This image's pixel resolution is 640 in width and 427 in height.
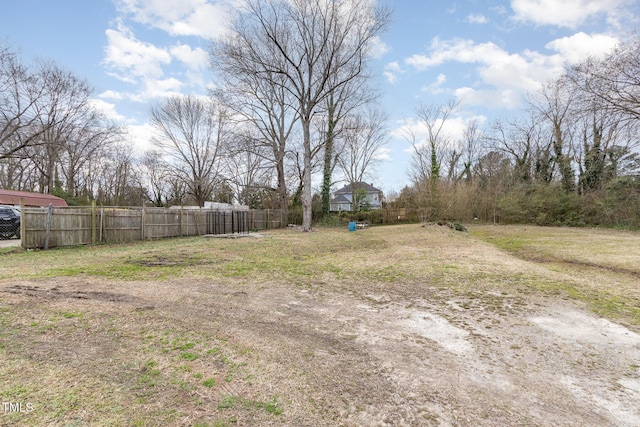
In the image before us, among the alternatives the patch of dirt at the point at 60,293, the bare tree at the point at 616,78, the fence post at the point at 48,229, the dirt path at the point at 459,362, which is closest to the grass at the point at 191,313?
the patch of dirt at the point at 60,293

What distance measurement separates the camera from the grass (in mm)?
1826

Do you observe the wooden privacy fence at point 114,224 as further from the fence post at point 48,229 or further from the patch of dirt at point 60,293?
the patch of dirt at point 60,293

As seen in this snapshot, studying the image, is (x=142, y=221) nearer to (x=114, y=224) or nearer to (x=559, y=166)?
(x=114, y=224)

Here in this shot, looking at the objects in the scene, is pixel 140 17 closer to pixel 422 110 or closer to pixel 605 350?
pixel 605 350

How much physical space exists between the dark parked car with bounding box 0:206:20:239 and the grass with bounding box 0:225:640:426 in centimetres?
547

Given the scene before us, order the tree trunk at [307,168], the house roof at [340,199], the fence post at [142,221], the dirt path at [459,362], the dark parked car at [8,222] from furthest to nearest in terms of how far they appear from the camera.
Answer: the house roof at [340,199], the tree trunk at [307,168], the fence post at [142,221], the dark parked car at [8,222], the dirt path at [459,362]

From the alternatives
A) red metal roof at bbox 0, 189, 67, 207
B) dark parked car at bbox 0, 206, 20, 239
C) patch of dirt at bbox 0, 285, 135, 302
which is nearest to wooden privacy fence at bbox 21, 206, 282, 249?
dark parked car at bbox 0, 206, 20, 239

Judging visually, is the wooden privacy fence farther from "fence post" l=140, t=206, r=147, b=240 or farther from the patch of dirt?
the patch of dirt

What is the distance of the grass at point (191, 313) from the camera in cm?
183

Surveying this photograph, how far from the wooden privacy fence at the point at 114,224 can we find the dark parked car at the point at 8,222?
166 inches

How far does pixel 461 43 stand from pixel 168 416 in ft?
43.4

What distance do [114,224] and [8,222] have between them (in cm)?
445

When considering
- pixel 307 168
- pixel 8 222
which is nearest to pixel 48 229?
pixel 8 222

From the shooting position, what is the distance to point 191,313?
347 cm
